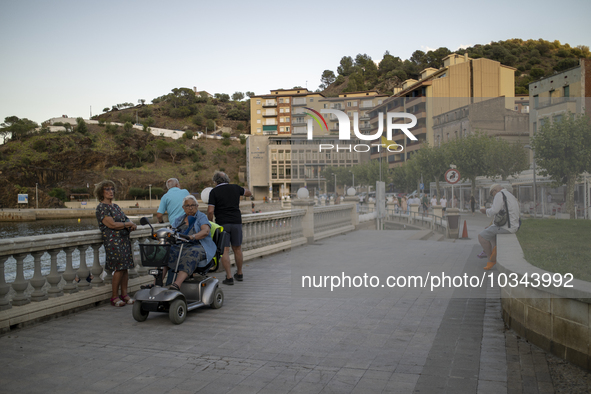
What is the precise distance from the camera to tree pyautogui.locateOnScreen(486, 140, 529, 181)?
6.23 meters

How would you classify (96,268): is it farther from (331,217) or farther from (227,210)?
(331,217)

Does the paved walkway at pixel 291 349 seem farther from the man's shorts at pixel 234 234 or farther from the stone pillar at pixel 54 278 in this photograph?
the man's shorts at pixel 234 234

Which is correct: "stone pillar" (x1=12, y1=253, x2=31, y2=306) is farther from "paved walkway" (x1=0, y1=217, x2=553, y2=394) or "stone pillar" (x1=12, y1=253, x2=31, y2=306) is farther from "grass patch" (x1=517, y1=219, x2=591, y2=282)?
"grass patch" (x1=517, y1=219, x2=591, y2=282)

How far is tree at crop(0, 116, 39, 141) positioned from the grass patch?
130 m

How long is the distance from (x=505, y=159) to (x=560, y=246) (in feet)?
6.30

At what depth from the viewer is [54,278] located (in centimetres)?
546

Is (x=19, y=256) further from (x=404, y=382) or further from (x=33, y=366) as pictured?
(x=404, y=382)

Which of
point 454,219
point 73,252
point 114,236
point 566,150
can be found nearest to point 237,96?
point 454,219

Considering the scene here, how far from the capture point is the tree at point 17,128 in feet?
372

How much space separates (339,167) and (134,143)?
396 feet

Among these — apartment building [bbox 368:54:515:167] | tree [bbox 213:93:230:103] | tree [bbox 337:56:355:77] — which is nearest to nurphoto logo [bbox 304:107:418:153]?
apartment building [bbox 368:54:515:167]

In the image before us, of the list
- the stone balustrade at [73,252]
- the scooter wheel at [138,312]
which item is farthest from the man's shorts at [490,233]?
the scooter wheel at [138,312]

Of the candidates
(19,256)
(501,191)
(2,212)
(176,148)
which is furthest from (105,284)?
(176,148)

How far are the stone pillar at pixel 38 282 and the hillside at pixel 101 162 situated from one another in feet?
317
